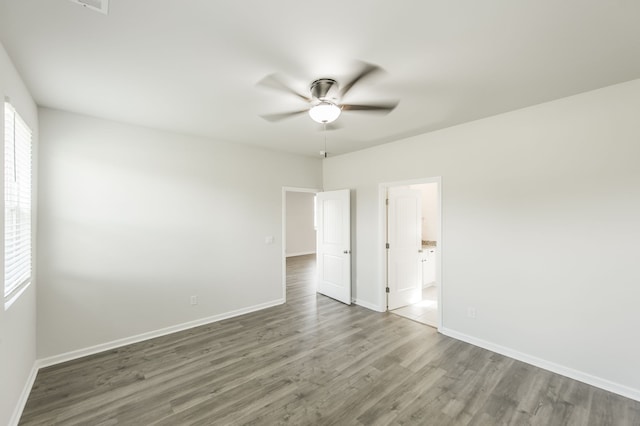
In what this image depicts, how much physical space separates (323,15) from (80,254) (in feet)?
11.7

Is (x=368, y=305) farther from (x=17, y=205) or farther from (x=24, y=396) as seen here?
(x=17, y=205)

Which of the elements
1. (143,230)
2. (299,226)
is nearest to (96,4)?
(143,230)

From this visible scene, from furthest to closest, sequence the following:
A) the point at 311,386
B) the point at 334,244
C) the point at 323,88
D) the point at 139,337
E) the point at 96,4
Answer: the point at 334,244 < the point at 139,337 < the point at 311,386 < the point at 323,88 < the point at 96,4

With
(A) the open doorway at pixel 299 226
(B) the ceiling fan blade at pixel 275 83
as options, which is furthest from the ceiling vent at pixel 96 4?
(A) the open doorway at pixel 299 226

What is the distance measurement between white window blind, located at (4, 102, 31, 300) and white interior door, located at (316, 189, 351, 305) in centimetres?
399

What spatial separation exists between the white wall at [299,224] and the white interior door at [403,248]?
19.6 feet

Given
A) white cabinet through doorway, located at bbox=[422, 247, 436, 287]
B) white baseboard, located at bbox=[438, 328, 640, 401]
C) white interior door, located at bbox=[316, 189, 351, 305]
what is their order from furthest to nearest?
white cabinet through doorway, located at bbox=[422, 247, 436, 287], white interior door, located at bbox=[316, 189, 351, 305], white baseboard, located at bbox=[438, 328, 640, 401]

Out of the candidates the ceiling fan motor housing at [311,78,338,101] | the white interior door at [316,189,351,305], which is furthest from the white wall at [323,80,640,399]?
the ceiling fan motor housing at [311,78,338,101]

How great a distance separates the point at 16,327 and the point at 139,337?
1.46 meters

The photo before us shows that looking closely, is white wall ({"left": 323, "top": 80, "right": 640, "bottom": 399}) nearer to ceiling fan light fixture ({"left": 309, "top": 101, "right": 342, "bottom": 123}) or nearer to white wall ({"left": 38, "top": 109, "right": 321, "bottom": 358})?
ceiling fan light fixture ({"left": 309, "top": 101, "right": 342, "bottom": 123})

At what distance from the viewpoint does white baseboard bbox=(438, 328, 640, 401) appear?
7.66 ft

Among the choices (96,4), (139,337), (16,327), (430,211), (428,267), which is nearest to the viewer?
(96,4)

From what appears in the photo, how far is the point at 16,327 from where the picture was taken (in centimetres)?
211

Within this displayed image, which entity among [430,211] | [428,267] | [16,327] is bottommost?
[428,267]
